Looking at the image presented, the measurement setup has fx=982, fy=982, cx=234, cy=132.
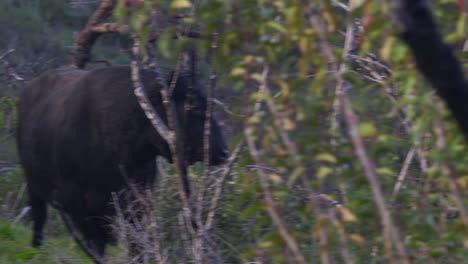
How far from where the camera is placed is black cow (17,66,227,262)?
6.41 m

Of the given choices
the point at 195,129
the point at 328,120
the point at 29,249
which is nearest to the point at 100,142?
the point at 195,129

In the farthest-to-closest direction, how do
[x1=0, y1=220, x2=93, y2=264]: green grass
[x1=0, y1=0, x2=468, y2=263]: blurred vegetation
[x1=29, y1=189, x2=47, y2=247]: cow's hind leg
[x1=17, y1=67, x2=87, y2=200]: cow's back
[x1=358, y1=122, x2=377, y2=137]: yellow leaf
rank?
1. [x1=29, y1=189, x2=47, y2=247]: cow's hind leg
2. [x1=17, y1=67, x2=87, y2=200]: cow's back
3. [x1=0, y1=220, x2=93, y2=264]: green grass
4. [x1=0, y1=0, x2=468, y2=263]: blurred vegetation
5. [x1=358, y1=122, x2=377, y2=137]: yellow leaf

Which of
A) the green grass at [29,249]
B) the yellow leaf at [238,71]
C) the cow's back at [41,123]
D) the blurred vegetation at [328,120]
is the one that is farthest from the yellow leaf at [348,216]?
the cow's back at [41,123]

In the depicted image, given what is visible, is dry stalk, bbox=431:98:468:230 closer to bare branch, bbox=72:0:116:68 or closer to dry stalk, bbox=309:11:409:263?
dry stalk, bbox=309:11:409:263

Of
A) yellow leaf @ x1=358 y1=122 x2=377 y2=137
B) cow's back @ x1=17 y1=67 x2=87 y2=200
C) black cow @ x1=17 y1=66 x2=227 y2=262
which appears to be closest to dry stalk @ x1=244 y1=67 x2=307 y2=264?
yellow leaf @ x1=358 y1=122 x2=377 y2=137

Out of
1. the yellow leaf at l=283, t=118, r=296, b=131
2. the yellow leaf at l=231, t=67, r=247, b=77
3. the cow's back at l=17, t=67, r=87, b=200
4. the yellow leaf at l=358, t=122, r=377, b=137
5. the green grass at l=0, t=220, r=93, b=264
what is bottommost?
the green grass at l=0, t=220, r=93, b=264

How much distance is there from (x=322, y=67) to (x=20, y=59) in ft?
44.4

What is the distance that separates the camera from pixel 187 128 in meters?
6.36

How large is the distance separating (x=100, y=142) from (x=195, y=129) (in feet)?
2.61

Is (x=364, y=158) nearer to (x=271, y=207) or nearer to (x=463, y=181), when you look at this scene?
(x=463, y=181)

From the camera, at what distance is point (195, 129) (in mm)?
6371

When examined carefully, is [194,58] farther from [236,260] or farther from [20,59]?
[20,59]

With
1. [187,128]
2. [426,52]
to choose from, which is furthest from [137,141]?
[426,52]

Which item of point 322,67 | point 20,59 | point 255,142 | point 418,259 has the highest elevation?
point 322,67
